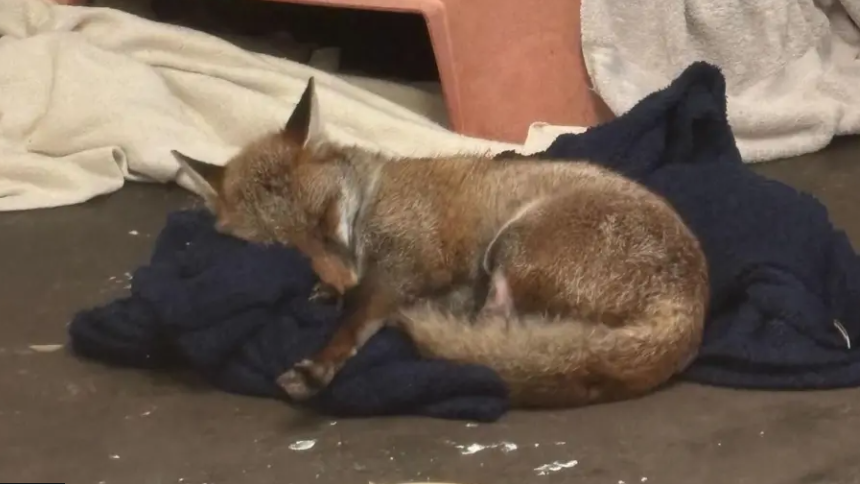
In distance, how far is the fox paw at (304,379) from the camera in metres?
1.49

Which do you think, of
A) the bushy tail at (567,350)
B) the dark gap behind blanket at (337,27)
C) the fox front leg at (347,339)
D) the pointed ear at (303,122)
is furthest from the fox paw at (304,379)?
the dark gap behind blanket at (337,27)

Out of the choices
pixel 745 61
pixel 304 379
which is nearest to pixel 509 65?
pixel 745 61

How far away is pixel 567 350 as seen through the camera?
4.88ft

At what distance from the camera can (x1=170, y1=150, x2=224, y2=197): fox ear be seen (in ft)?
5.92

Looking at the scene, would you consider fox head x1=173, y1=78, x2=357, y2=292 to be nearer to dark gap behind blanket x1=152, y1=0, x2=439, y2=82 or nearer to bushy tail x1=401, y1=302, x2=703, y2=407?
bushy tail x1=401, y1=302, x2=703, y2=407

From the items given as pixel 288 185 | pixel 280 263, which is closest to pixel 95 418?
pixel 280 263

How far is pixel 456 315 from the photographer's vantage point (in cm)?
167

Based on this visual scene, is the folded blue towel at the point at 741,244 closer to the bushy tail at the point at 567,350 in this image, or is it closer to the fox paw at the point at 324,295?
the bushy tail at the point at 567,350

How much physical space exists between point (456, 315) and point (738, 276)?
0.51 meters

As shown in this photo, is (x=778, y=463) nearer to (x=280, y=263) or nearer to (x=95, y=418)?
(x=280, y=263)

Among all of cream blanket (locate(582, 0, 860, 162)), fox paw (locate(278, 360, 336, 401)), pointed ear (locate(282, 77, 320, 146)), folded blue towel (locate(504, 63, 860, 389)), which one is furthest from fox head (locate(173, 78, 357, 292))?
cream blanket (locate(582, 0, 860, 162))

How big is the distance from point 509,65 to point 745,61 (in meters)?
0.62

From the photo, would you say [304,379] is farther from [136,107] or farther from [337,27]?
[337,27]

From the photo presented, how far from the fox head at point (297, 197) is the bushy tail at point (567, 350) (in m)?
0.20
